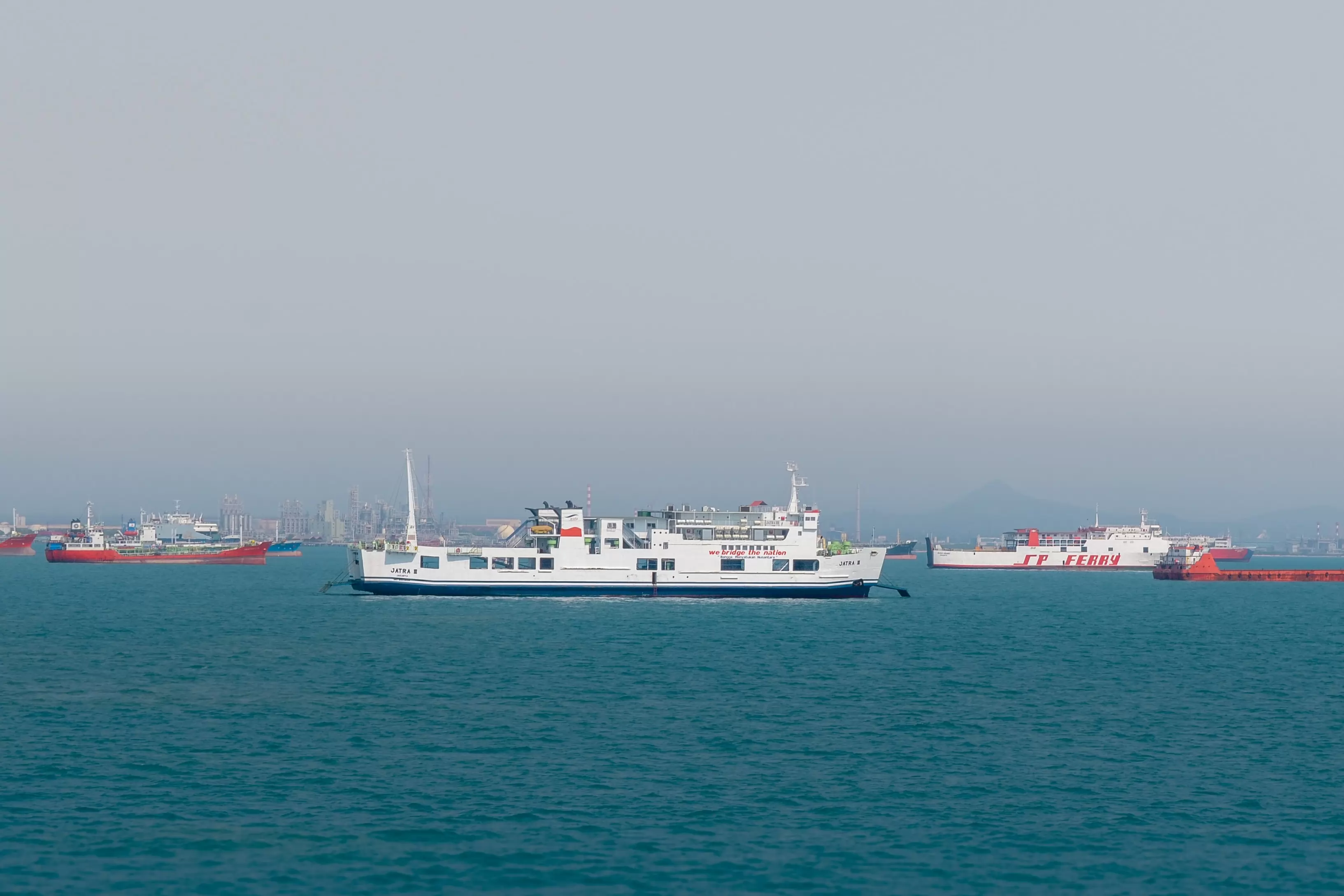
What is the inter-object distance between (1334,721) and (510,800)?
3357cm

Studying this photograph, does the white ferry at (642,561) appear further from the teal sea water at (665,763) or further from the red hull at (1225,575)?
the red hull at (1225,575)

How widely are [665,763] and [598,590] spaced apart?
6417cm

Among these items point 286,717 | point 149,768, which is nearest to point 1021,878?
point 149,768

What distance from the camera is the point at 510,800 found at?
35562 mm

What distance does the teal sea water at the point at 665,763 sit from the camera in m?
29.7

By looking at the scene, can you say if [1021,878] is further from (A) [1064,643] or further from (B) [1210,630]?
(B) [1210,630]

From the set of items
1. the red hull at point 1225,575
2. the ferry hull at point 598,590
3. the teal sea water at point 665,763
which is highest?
the ferry hull at point 598,590

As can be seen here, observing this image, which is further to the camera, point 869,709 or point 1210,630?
point 1210,630

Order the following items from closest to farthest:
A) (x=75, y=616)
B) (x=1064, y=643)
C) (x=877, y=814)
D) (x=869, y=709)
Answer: (x=877, y=814)
(x=869, y=709)
(x=1064, y=643)
(x=75, y=616)

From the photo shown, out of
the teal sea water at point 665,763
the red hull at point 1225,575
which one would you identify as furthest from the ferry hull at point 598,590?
the red hull at point 1225,575

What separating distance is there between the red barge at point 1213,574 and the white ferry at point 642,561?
8186 cm

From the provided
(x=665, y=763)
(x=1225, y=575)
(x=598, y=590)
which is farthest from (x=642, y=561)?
(x=1225, y=575)

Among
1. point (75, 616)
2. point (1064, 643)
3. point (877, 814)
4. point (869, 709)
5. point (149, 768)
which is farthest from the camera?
point (75, 616)

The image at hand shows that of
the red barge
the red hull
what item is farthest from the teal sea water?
the red barge
